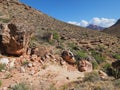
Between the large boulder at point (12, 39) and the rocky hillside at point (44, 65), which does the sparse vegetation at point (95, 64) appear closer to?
the rocky hillside at point (44, 65)

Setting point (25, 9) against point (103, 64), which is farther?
point (25, 9)

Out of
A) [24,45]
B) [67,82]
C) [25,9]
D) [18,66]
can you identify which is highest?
[25,9]

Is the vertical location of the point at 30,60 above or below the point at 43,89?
→ above

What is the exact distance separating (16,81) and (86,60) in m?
6.72

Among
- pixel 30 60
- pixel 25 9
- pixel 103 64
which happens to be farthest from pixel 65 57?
pixel 25 9

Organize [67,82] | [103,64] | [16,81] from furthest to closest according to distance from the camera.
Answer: [103,64] < [67,82] < [16,81]

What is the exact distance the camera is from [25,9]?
2692 centimetres

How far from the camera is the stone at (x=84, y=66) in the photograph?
46.6ft

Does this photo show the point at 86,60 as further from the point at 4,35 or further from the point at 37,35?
the point at 4,35

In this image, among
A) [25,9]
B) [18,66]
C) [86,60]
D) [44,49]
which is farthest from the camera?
[25,9]

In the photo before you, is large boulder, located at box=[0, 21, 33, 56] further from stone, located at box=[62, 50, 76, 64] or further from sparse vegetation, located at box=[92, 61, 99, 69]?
sparse vegetation, located at box=[92, 61, 99, 69]

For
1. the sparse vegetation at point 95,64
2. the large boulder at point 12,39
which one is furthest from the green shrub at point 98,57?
the large boulder at point 12,39

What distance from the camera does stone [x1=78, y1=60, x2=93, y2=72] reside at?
1419 cm

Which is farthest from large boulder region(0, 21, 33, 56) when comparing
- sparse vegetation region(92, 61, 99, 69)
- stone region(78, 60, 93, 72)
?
sparse vegetation region(92, 61, 99, 69)
